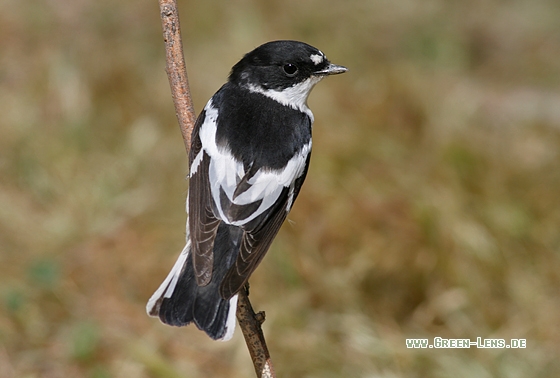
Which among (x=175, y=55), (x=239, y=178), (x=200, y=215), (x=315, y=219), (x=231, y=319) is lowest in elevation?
(x=231, y=319)

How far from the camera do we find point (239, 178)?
294cm

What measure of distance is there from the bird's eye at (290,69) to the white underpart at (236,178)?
46 centimetres

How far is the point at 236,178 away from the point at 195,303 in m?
0.58

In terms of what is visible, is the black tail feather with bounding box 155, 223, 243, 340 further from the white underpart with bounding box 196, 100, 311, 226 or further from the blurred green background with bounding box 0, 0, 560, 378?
the blurred green background with bounding box 0, 0, 560, 378

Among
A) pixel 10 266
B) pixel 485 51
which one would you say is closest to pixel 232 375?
pixel 10 266

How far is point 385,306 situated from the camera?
4535 millimetres

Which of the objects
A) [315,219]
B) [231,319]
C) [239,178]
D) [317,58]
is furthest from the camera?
[315,219]

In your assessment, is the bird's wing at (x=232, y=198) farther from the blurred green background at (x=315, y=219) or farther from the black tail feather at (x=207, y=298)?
the blurred green background at (x=315, y=219)

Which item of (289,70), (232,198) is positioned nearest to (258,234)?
(232,198)

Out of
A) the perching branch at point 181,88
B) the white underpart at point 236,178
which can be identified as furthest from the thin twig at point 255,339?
the white underpart at point 236,178

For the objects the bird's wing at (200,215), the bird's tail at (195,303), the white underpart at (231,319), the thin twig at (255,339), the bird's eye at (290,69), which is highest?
the bird's eye at (290,69)

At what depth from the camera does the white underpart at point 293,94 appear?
10.9ft

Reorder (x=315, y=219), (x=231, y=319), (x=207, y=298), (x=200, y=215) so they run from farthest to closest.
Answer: (x=315, y=219), (x=200, y=215), (x=207, y=298), (x=231, y=319)

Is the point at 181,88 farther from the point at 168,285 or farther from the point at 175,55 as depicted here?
the point at 168,285
